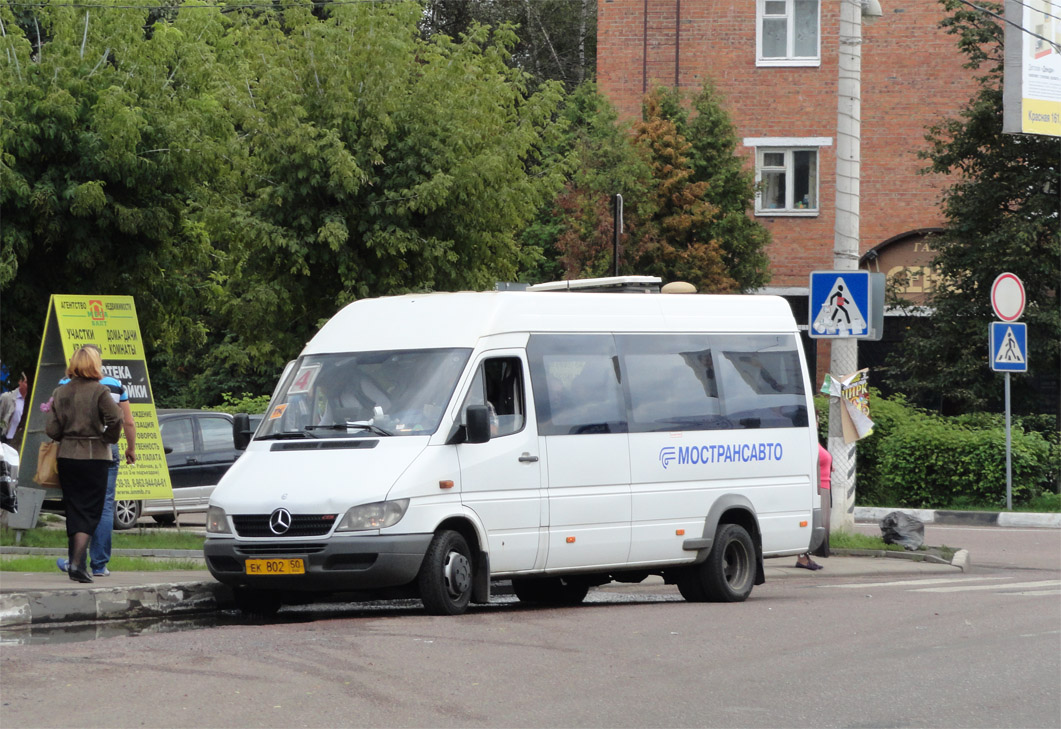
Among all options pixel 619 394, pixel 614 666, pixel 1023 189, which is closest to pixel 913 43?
pixel 1023 189

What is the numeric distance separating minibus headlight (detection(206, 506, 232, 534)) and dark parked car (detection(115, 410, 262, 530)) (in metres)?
9.93

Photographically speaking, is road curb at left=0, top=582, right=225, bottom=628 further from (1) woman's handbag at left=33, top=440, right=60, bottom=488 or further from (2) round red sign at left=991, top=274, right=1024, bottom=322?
(2) round red sign at left=991, top=274, right=1024, bottom=322

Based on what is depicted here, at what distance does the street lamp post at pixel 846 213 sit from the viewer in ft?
61.1

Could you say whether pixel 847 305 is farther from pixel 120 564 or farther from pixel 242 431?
pixel 120 564

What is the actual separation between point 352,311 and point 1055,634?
5.83m

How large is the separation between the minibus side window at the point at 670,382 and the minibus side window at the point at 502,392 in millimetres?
1152

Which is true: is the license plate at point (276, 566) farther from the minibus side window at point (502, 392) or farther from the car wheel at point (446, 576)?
the minibus side window at point (502, 392)

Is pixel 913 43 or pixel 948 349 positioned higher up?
pixel 913 43

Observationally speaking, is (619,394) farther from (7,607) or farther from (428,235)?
(428,235)

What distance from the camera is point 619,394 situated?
12461 millimetres

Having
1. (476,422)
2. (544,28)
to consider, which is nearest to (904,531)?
(476,422)

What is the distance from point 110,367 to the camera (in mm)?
16547

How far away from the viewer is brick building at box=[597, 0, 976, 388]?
34.8m

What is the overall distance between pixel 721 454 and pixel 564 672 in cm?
476
